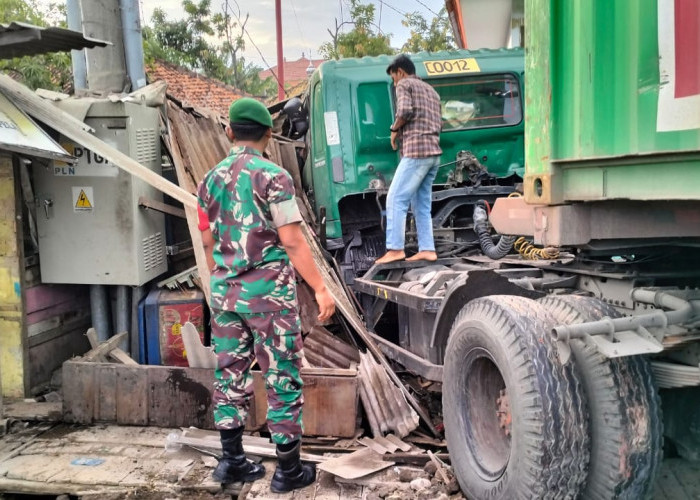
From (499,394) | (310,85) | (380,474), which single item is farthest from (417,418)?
(310,85)

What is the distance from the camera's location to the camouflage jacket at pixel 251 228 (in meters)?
3.10

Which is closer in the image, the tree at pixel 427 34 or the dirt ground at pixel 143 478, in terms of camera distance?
the dirt ground at pixel 143 478

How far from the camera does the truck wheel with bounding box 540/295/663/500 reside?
2279 mm

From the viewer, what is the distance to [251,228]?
3.13 m

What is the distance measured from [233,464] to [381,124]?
3504mm

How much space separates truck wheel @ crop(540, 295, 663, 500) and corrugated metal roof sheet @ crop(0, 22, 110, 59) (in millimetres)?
3726

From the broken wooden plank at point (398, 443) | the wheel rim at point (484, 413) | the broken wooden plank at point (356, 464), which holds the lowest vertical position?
the broken wooden plank at point (398, 443)

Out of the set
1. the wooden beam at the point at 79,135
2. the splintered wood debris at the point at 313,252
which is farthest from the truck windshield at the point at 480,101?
the wooden beam at the point at 79,135

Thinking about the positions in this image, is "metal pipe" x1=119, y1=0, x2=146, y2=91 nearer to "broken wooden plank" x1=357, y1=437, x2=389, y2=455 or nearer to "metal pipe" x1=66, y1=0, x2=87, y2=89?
"metal pipe" x1=66, y1=0, x2=87, y2=89

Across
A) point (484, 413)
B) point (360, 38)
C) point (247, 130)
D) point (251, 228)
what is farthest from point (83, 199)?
point (360, 38)

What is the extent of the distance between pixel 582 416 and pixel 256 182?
1.82 m

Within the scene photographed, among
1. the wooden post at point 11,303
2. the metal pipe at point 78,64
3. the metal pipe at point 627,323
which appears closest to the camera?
the metal pipe at point 627,323

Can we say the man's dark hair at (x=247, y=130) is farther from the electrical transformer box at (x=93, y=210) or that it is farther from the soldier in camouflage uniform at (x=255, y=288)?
the electrical transformer box at (x=93, y=210)

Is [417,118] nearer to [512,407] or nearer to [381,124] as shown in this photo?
[381,124]
